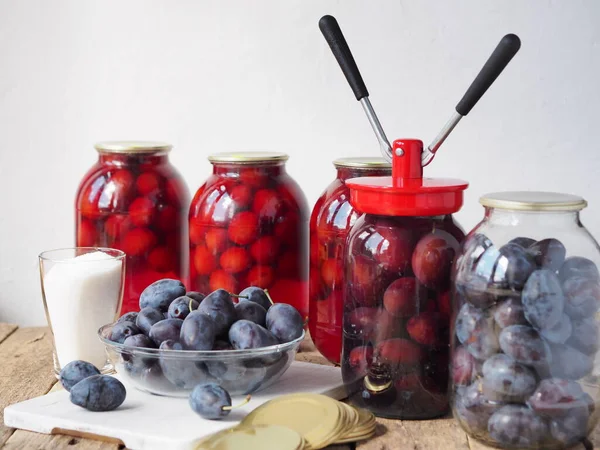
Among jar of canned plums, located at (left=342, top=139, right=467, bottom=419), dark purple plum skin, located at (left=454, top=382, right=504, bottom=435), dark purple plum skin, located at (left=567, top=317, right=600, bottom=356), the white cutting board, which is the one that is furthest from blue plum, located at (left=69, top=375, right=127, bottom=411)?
dark purple plum skin, located at (left=567, top=317, right=600, bottom=356)

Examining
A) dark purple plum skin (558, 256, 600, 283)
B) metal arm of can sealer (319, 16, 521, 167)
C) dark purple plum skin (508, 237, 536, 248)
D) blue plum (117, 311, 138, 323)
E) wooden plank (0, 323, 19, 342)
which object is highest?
metal arm of can sealer (319, 16, 521, 167)

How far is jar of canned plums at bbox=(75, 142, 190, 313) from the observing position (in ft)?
A: 4.25

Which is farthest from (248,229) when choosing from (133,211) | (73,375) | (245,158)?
(73,375)

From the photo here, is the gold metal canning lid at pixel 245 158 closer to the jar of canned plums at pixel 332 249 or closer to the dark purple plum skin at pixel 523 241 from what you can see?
the jar of canned plums at pixel 332 249

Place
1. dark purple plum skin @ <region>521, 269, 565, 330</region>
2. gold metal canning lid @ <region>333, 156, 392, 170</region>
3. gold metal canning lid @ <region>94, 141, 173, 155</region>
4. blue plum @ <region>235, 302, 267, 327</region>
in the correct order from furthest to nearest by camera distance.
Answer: gold metal canning lid @ <region>94, 141, 173, 155</region> → gold metal canning lid @ <region>333, 156, 392, 170</region> → blue plum @ <region>235, 302, 267, 327</region> → dark purple plum skin @ <region>521, 269, 565, 330</region>

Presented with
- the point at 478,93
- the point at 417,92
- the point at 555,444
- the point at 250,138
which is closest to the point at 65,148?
the point at 250,138

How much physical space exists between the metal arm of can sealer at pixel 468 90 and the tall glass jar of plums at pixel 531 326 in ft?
0.45

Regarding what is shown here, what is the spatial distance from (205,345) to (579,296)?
0.40 metres

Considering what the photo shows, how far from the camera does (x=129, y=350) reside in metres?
0.97

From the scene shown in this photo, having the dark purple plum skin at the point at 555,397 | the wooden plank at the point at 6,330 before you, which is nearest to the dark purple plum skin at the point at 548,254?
the dark purple plum skin at the point at 555,397

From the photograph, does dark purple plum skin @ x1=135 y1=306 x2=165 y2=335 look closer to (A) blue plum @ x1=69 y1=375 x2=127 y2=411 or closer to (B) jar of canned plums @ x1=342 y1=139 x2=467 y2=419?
(A) blue plum @ x1=69 y1=375 x2=127 y2=411

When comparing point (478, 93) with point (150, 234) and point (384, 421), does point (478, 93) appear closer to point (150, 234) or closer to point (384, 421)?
point (384, 421)

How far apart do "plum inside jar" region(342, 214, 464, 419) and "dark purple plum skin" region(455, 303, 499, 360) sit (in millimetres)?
62

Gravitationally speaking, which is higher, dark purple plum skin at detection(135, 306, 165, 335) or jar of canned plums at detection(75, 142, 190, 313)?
jar of canned plums at detection(75, 142, 190, 313)
